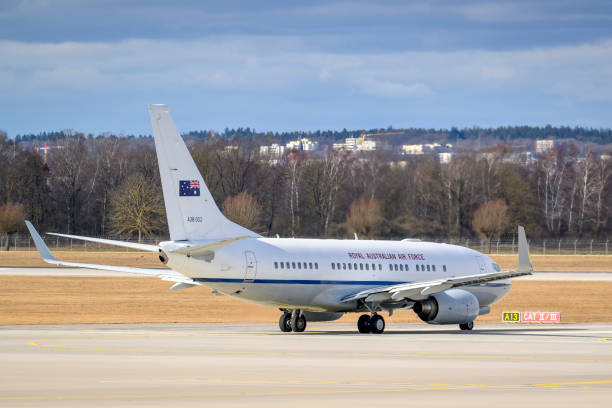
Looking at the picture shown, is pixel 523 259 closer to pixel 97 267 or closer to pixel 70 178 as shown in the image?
pixel 97 267

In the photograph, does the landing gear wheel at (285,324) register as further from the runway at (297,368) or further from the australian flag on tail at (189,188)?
the australian flag on tail at (189,188)

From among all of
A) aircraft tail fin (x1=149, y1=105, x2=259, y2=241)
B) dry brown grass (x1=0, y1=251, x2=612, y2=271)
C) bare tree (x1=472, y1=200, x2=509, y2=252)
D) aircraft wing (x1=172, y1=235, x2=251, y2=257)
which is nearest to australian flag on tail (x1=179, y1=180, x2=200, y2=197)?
aircraft tail fin (x1=149, y1=105, x2=259, y2=241)

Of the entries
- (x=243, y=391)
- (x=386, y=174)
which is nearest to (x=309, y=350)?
(x=243, y=391)

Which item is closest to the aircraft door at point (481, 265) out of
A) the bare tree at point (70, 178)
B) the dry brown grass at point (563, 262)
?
the dry brown grass at point (563, 262)

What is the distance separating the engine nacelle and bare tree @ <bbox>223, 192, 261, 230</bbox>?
66.2 metres

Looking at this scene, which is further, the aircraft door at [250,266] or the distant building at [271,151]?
the distant building at [271,151]

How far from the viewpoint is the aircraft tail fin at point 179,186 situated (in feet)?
114

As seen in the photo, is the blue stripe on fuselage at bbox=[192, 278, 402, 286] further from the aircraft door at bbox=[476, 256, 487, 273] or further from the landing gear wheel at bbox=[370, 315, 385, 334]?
Result: the aircraft door at bbox=[476, 256, 487, 273]

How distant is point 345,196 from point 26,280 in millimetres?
73070

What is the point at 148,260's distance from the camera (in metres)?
95.6

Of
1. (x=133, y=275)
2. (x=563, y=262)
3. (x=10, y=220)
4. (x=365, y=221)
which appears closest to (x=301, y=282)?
(x=133, y=275)

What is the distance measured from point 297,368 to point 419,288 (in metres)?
16.0

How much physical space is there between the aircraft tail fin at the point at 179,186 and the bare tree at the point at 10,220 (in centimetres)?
8502

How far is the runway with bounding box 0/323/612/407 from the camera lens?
18234 mm
